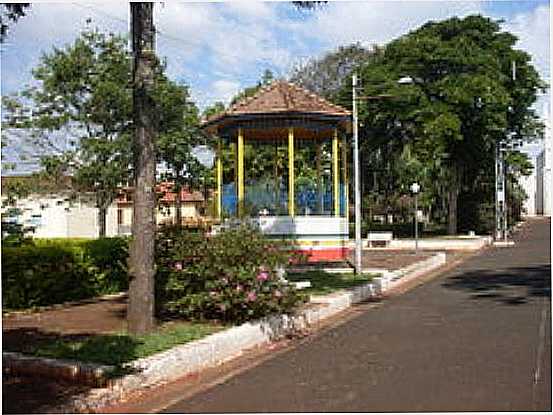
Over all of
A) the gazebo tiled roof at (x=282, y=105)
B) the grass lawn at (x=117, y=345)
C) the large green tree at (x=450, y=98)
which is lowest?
the grass lawn at (x=117, y=345)

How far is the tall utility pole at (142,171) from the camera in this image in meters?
11.1

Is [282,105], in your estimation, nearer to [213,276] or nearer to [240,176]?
[240,176]

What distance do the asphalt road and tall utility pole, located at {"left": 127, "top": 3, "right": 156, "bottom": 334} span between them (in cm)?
196

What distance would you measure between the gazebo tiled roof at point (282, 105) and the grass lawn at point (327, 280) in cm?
439

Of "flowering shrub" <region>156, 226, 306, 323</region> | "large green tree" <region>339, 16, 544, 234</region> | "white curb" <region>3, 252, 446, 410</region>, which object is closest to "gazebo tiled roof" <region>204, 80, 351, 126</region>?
"white curb" <region>3, 252, 446, 410</region>

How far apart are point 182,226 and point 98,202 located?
19277 millimetres

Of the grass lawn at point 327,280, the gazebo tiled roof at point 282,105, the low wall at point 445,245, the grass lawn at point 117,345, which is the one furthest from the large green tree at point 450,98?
the grass lawn at point 117,345

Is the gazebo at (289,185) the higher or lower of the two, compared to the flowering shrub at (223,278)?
higher

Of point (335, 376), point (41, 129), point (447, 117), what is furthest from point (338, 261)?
point (447, 117)

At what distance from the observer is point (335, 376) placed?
9.03 metres

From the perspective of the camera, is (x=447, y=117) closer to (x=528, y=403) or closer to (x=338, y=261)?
(x=338, y=261)

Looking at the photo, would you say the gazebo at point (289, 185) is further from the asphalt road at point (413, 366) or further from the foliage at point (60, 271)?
the asphalt road at point (413, 366)

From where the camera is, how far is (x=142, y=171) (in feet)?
36.6

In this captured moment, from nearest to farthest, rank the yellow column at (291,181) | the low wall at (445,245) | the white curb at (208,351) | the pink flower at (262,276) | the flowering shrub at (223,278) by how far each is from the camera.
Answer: the white curb at (208,351)
the flowering shrub at (223,278)
the pink flower at (262,276)
the yellow column at (291,181)
the low wall at (445,245)
